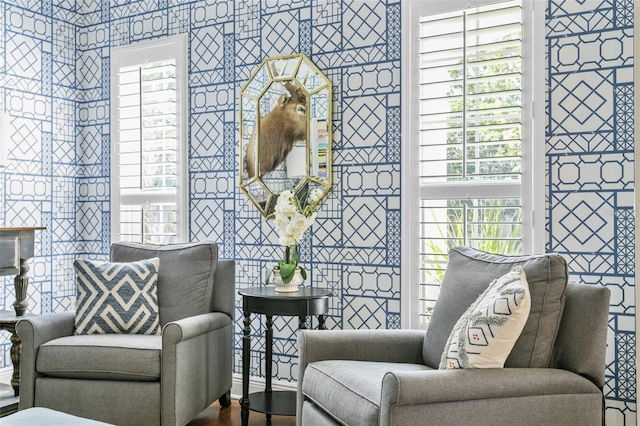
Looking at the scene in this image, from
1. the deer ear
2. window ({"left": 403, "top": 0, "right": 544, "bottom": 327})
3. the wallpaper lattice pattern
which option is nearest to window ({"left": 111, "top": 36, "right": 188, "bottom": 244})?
the deer ear

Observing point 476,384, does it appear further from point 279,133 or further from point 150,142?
point 150,142

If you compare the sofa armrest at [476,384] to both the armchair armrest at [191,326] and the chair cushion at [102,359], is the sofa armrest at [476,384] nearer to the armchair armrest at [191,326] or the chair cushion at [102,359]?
the armchair armrest at [191,326]

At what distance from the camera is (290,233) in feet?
10.7

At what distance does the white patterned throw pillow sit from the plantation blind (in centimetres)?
95

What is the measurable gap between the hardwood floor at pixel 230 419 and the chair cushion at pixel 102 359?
0.59m

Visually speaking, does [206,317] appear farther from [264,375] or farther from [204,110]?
[204,110]

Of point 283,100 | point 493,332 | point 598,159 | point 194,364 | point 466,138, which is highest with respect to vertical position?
point 283,100

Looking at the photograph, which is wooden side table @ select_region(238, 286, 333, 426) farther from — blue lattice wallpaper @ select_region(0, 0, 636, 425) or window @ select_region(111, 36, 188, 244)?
window @ select_region(111, 36, 188, 244)

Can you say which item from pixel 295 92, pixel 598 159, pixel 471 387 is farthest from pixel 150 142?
pixel 471 387

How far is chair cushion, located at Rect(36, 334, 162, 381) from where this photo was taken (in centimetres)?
286

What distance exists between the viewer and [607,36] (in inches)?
111

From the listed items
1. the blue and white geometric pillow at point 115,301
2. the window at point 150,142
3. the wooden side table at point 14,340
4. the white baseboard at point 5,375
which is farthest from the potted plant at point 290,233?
the white baseboard at point 5,375

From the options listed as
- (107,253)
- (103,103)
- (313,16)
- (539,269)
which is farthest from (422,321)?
(103,103)

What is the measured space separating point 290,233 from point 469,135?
1070mm
